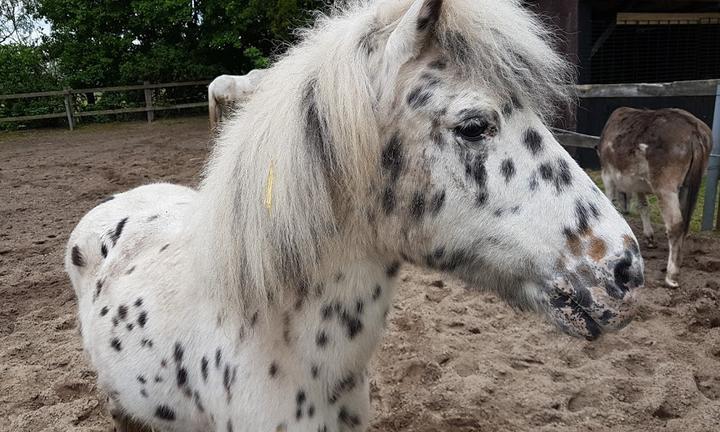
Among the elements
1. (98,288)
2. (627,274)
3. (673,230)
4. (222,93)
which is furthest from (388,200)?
(222,93)

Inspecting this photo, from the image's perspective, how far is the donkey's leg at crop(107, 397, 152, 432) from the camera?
2.21 m

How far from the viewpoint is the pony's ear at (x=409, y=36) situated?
1.27m

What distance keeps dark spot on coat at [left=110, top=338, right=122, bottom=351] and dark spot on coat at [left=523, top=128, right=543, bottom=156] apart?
1.69 meters

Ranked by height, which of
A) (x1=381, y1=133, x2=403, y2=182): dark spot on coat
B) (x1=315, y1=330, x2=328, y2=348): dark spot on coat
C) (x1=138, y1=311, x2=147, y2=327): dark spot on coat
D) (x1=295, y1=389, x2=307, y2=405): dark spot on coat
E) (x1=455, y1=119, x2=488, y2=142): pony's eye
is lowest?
(x1=295, y1=389, x2=307, y2=405): dark spot on coat

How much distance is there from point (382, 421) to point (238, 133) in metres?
1.96

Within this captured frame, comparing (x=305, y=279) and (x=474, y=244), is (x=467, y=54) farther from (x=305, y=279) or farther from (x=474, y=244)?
(x=305, y=279)

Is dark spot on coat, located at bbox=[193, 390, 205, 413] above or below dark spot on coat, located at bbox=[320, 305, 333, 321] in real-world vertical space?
below

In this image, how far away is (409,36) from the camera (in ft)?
4.30

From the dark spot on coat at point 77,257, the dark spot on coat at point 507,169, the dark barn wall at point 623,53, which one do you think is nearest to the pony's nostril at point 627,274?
the dark spot on coat at point 507,169

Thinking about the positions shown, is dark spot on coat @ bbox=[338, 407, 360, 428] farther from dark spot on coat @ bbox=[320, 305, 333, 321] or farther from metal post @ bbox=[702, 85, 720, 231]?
metal post @ bbox=[702, 85, 720, 231]

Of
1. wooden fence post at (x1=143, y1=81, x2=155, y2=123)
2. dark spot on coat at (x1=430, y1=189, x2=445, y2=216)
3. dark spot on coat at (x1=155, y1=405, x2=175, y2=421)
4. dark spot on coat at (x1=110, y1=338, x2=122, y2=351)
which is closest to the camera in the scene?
dark spot on coat at (x1=430, y1=189, x2=445, y2=216)

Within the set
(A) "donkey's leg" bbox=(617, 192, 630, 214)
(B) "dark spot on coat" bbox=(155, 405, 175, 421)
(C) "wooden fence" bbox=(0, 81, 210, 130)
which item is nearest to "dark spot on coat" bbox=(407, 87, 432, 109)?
(B) "dark spot on coat" bbox=(155, 405, 175, 421)

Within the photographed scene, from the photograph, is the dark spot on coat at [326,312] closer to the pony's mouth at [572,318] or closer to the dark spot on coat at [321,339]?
the dark spot on coat at [321,339]

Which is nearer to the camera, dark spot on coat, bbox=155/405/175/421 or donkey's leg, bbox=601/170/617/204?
dark spot on coat, bbox=155/405/175/421
